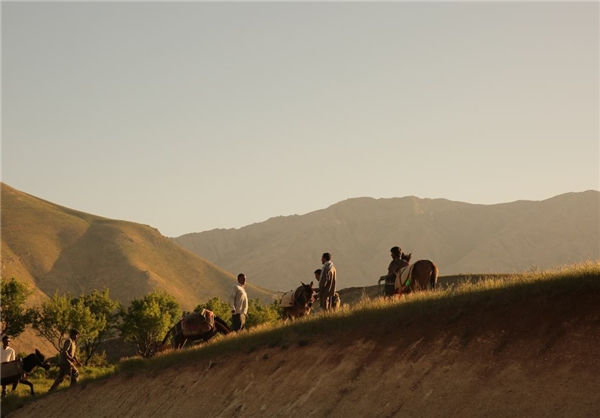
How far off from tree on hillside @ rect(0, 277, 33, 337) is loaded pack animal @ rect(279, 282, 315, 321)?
63.9 metres

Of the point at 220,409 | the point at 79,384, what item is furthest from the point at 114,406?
the point at 220,409

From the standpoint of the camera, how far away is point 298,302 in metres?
26.8

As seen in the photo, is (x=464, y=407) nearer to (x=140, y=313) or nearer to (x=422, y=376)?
(x=422, y=376)

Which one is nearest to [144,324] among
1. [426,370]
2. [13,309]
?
[13,309]

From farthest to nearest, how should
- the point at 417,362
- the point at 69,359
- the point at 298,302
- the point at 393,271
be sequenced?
the point at 69,359 → the point at 298,302 → the point at 393,271 → the point at 417,362

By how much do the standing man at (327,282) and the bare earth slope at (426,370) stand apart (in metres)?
3.96

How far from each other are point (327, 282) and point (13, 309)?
2695 inches

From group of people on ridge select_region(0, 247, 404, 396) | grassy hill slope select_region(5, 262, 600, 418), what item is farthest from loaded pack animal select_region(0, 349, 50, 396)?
grassy hill slope select_region(5, 262, 600, 418)

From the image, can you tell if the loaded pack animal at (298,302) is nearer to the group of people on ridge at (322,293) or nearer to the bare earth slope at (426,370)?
the group of people on ridge at (322,293)

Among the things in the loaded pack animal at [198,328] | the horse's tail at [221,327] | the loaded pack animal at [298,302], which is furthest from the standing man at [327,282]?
the horse's tail at [221,327]

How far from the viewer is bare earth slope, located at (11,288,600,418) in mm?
13391

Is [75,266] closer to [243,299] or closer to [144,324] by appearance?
[144,324]

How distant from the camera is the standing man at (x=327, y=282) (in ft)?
82.7

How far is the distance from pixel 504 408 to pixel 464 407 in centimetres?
87
